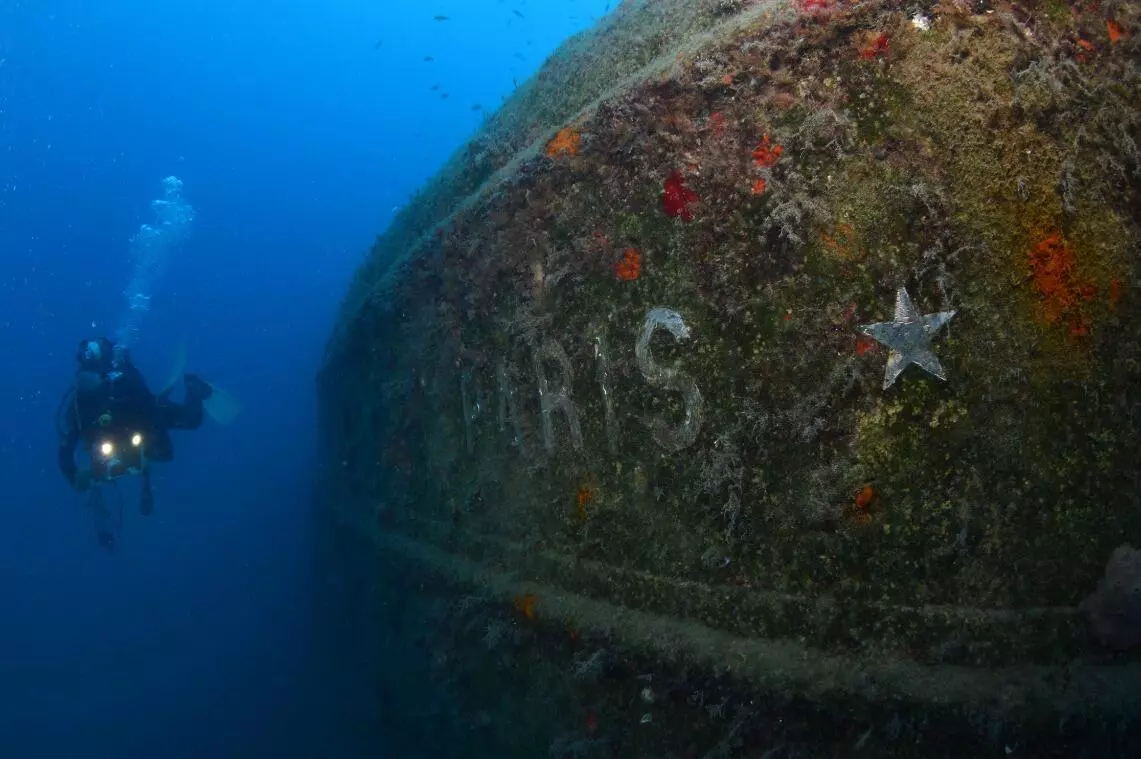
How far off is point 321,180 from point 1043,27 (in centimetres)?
7991

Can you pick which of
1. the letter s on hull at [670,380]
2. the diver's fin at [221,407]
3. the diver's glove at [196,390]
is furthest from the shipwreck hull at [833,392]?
the diver's glove at [196,390]

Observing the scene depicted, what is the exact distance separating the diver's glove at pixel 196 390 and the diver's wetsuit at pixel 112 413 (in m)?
0.69

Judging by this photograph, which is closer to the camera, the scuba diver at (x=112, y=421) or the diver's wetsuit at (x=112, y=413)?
the scuba diver at (x=112, y=421)

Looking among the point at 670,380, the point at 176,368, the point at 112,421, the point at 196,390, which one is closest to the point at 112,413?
the point at 112,421

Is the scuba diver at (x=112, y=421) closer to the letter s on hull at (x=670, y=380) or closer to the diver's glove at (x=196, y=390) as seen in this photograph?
the diver's glove at (x=196, y=390)

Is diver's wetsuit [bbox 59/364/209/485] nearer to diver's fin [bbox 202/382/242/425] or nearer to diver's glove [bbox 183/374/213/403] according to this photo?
diver's glove [bbox 183/374/213/403]

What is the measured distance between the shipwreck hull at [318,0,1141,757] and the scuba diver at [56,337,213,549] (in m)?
8.71

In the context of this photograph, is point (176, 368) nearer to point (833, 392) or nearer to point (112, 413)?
point (112, 413)

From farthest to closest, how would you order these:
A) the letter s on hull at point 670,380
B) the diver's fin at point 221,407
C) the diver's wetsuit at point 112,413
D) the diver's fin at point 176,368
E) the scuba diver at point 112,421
Answer: the diver's fin at point 176,368, the diver's fin at point 221,407, the diver's wetsuit at point 112,413, the scuba diver at point 112,421, the letter s on hull at point 670,380

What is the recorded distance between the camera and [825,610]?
10.9ft

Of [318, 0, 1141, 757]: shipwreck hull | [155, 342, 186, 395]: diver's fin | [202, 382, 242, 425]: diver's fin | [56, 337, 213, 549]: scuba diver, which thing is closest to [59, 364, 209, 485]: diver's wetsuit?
[56, 337, 213, 549]: scuba diver

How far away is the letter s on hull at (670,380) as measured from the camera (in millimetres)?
3672

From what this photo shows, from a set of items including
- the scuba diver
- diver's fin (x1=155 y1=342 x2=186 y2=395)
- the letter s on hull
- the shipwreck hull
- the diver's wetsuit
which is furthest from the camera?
diver's fin (x1=155 y1=342 x2=186 y2=395)

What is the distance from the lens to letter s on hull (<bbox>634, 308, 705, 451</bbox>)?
3672 millimetres
